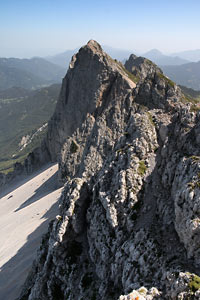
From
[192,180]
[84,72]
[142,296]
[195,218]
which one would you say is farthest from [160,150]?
[84,72]

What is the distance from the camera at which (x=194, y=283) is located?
14.9m

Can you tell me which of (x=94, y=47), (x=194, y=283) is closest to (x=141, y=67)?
(x=94, y=47)

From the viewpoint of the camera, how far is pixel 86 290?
73.5ft

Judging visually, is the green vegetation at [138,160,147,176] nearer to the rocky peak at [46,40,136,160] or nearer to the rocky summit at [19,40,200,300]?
the rocky summit at [19,40,200,300]

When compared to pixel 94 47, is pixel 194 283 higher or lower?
→ lower

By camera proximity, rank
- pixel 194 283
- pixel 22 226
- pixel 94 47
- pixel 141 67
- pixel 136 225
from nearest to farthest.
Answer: pixel 194 283
pixel 136 225
pixel 22 226
pixel 94 47
pixel 141 67

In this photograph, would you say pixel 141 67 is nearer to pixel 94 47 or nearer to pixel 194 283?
pixel 94 47

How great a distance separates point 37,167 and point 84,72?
143ft

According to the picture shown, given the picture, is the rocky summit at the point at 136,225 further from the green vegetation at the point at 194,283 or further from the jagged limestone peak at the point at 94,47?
the jagged limestone peak at the point at 94,47

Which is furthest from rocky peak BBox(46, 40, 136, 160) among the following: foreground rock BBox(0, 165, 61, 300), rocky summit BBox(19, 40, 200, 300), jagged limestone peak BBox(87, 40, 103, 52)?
rocky summit BBox(19, 40, 200, 300)

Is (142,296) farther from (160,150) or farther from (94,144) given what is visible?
(94,144)

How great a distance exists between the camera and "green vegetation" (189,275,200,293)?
578 inches

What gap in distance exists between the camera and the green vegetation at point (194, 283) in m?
14.7

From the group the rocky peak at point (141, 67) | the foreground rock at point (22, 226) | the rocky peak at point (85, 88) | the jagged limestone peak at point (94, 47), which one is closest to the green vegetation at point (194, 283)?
the foreground rock at point (22, 226)
